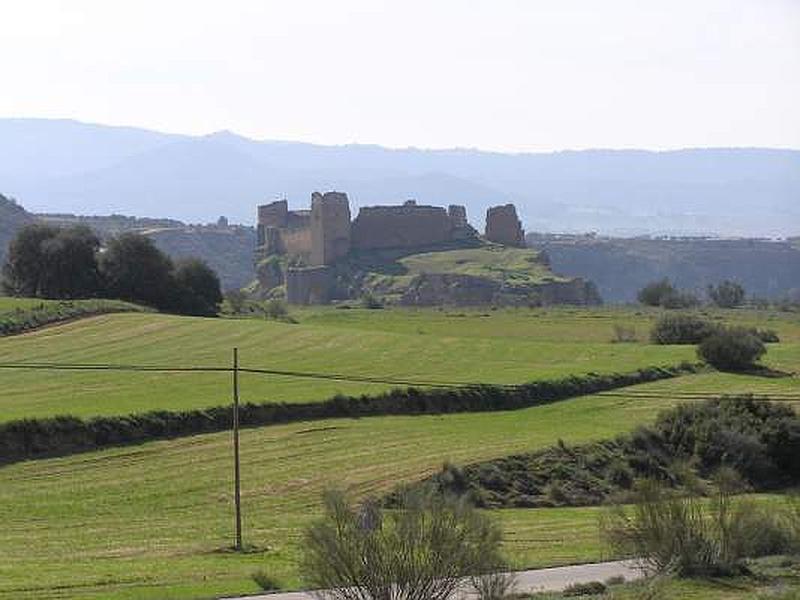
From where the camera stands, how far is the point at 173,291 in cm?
8000

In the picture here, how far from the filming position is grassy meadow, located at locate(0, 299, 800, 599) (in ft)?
87.0

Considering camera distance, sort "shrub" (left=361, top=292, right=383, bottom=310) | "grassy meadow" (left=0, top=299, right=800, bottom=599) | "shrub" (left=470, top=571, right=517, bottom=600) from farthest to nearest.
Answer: "shrub" (left=361, top=292, right=383, bottom=310), "grassy meadow" (left=0, top=299, right=800, bottom=599), "shrub" (left=470, top=571, right=517, bottom=600)

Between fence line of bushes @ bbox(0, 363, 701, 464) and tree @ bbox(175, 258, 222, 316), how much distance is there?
32.3 m

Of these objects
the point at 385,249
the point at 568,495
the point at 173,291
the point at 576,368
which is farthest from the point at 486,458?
the point at 385,249

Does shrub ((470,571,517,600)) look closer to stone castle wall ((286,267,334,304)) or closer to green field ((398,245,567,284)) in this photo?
green field ((398,245,567,284))

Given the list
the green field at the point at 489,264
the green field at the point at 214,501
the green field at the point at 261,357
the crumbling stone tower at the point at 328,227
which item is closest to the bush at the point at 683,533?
the green field at the point at 214,501

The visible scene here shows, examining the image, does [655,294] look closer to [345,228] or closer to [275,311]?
[345,228]

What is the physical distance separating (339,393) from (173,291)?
35725mm

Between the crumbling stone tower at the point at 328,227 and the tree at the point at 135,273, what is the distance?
7024 centimetres

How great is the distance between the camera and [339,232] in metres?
155

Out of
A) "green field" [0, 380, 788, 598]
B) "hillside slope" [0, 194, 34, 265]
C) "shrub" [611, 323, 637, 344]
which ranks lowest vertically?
"green field" [0, 380, 788, 598]

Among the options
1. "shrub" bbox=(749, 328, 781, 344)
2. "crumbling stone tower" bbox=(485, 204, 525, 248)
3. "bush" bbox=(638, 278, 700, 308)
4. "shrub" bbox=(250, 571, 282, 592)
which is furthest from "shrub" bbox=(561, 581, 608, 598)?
"crumbling stone tower" bbox=(485, 204, 525, 248)

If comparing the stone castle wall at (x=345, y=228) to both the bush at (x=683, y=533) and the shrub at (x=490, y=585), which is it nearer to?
the bush at (x=683, y=533)

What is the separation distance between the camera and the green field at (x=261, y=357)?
43.7 meters
